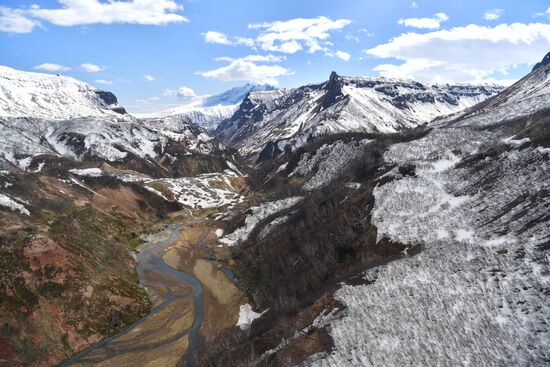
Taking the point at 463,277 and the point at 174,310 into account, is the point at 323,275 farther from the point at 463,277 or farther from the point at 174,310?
the point at 174,310

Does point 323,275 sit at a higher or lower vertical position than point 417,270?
lower

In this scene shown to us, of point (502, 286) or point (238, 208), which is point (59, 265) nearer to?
point (502, 286)

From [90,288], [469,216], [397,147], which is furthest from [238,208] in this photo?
[469,216]

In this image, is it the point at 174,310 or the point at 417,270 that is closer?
the point at 417,270

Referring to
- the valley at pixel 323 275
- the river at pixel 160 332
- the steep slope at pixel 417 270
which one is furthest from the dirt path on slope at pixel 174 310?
the steep slope at pixel 417 270

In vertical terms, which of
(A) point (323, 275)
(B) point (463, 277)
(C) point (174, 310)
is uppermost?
(B) point (463, 277)

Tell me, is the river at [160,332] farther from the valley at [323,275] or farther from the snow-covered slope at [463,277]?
the snow-covered slope at [463,277]

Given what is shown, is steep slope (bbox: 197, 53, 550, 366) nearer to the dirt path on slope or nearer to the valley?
the valley

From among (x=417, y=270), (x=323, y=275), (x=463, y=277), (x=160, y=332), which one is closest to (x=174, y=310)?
(x=160, y=332)

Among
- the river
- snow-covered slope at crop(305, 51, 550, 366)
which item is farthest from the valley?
the river
